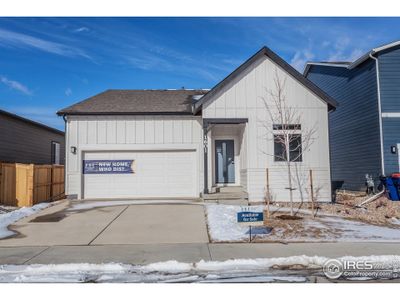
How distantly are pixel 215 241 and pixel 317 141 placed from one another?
7440 millimetres

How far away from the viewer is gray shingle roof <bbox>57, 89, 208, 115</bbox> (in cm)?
1412

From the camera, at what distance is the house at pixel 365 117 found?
48.0 feet

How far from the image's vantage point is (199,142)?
47.2 feet

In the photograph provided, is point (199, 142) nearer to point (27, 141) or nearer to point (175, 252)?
point (175, 252)

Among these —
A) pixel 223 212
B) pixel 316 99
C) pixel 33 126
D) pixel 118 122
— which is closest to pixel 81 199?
pixel 118 122

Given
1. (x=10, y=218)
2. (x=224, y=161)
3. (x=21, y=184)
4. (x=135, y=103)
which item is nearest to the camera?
(x=10, y=218)

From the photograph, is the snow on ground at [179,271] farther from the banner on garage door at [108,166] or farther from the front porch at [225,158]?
the banner on garage door at [108,166]

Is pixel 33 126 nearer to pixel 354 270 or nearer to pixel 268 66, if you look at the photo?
pixel 268 66

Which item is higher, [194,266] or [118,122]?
[118,122]

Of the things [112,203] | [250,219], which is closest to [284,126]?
[250,219]

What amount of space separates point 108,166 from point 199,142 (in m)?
4.02

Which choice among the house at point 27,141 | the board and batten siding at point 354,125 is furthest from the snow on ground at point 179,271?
the house at point 27,141

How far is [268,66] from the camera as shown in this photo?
43.5 feet

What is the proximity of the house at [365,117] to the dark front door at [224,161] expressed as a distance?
6489 millimetres
